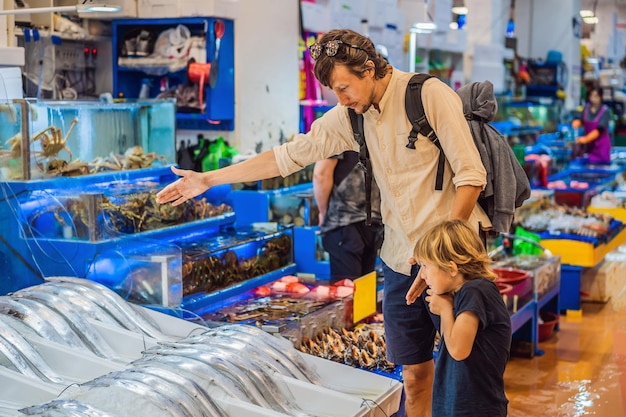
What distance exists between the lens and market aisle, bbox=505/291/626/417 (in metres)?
5.48

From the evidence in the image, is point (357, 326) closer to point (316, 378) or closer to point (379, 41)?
point (316, 378)

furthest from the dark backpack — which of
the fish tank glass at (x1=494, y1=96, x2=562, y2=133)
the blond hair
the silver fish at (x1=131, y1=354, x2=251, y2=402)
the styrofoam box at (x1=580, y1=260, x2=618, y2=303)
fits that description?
the fish tank glass at (x1=494, y1=96, x2=562, y2=133)

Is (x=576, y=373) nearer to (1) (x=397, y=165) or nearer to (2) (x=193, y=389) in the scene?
(1) (x=397, y=165)

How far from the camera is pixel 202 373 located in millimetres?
3041

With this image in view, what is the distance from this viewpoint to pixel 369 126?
336 cm

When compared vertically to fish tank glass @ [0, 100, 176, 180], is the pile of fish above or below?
below

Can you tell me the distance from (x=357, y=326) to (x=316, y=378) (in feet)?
4.73

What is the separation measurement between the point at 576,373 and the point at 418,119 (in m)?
3.61

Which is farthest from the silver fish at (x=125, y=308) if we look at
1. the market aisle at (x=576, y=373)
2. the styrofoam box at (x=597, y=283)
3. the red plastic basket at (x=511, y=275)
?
the styrofoam box at (x=597, y=283)

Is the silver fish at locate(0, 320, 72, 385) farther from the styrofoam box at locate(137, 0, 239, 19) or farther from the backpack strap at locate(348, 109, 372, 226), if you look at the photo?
the styrofoam box at locate(137, 0, 239, 19)

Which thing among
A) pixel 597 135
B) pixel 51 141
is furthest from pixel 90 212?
pixel 597 135

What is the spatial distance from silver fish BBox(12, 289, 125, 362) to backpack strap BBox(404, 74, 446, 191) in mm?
1434

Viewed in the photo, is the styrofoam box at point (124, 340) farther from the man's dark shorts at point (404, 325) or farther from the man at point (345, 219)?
the man at point (345, 219)

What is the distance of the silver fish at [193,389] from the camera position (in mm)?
2898
